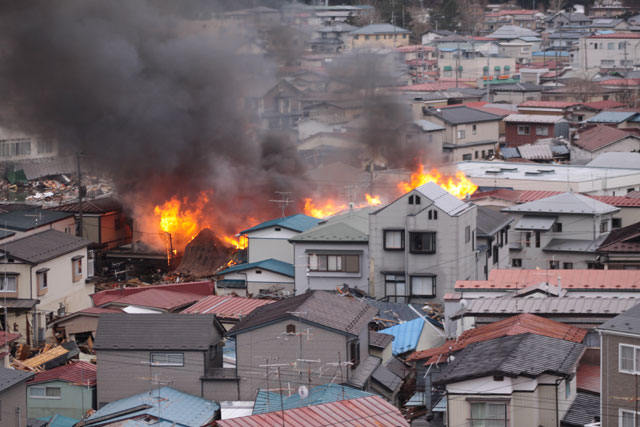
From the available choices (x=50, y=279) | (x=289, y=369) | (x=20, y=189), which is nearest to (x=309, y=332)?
(x=289, y=369)

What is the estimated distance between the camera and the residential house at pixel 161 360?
18141 millimetres

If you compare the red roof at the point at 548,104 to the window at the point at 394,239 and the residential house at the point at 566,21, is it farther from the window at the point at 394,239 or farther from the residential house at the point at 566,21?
the residential house at the point at 566,21

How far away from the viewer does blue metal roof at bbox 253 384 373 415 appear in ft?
54.8

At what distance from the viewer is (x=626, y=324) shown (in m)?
13.8

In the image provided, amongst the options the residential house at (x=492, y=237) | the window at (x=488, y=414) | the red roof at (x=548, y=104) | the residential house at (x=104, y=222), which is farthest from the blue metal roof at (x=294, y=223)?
the red roof at (x=548, y=104)

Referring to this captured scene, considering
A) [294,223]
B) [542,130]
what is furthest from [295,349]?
[542,130]

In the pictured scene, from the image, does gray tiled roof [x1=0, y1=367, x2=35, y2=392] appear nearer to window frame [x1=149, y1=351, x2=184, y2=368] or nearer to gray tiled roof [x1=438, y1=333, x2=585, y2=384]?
window frame [x1=149, y1=351, x2=184, y2=368]

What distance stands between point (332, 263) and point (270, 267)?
164cm

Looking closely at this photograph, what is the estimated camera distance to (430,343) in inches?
840

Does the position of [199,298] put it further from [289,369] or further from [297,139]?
[297,139]

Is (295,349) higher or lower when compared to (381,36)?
lower

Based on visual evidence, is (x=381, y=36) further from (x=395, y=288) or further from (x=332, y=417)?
(x=332, y=417)

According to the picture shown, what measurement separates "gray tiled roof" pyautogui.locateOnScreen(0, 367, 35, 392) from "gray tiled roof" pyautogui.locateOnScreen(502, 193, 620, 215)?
55.7ft

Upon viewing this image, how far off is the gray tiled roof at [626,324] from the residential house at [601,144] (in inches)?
1216
